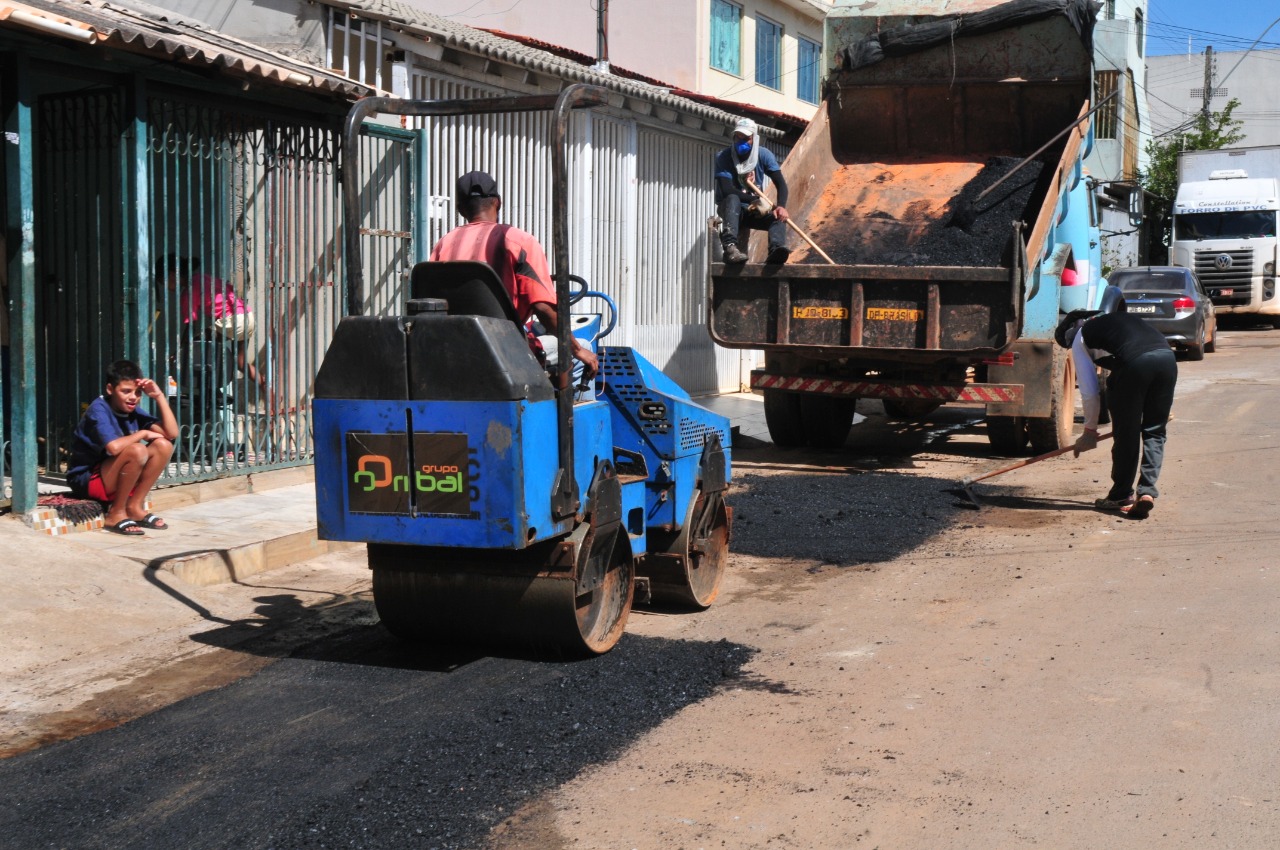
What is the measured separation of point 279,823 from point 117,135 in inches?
220

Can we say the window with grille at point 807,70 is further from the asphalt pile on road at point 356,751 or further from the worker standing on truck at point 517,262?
the asphalt pile on road at point 356,751

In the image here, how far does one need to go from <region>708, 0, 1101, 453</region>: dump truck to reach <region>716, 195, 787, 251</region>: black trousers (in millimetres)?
205

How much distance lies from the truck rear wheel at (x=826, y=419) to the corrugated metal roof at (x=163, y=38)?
474 centimetres

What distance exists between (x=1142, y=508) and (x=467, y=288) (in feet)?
17.6

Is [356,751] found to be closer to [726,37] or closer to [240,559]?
[240,559]

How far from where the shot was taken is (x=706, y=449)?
6.31 m

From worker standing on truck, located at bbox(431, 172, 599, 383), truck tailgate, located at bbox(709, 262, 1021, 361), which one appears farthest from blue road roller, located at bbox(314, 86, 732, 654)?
truck tailgate, located at bbox(709, 262, 1021, 361)

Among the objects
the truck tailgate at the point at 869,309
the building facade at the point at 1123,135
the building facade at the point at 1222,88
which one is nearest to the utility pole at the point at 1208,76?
the building facade at the point at 1222,88

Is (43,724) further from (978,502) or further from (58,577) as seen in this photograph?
(978,502)

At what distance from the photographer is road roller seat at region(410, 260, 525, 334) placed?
5016 millimetres

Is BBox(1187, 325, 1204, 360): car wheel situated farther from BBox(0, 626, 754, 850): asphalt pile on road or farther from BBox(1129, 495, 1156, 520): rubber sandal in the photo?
BBox(0, 626, 754, 850): asphalt pile on road

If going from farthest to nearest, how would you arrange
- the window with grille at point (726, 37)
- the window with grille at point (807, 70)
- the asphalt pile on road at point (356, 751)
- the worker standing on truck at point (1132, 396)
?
the window with grille at point (807, 70) < the window with grille at point (726, 37) < the worker standing on truck at point (1132, 396) < the asphalt pile on road at point (356, 751)

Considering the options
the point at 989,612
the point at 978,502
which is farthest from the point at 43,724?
the point at 978,502

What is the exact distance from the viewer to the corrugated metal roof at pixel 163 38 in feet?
22.2
